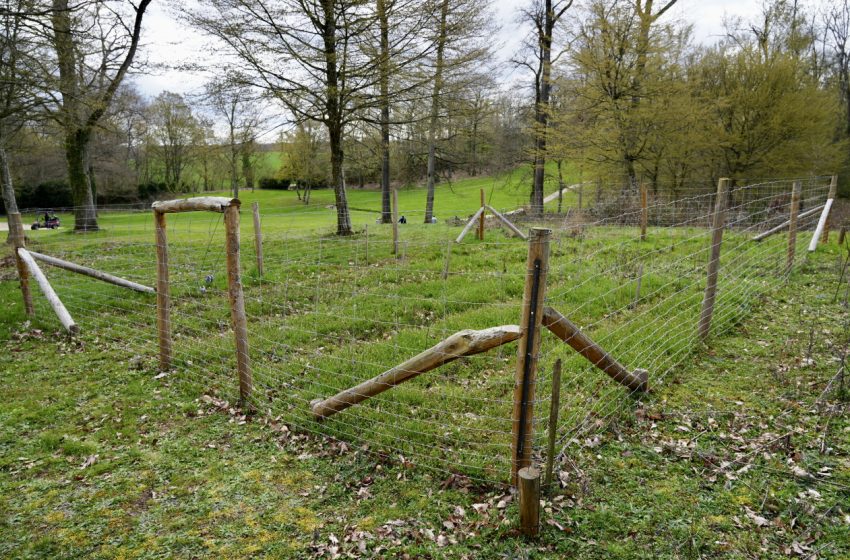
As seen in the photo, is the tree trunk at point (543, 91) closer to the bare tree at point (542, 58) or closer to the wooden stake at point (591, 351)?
the bare tree at point (542, 58)

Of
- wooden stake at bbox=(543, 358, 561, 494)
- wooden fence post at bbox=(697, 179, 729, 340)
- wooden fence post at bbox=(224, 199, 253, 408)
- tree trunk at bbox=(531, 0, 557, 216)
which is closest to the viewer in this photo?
wooden stake at bbox=(543, 358, 561, 494)

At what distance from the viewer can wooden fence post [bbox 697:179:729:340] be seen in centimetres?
640

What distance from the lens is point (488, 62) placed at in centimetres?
1925

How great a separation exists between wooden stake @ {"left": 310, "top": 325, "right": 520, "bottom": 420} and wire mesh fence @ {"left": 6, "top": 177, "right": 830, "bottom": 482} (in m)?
0.26

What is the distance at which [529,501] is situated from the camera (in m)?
3.50

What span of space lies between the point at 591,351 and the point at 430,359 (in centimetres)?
156

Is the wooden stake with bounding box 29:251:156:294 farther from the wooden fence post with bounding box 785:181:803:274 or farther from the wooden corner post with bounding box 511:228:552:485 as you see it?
the wooden fence post with bounding box 785:181:803:274

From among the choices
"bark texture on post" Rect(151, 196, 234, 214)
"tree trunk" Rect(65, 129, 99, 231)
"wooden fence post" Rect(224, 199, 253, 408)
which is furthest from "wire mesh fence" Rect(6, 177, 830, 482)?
"tree trunk" Rect(65, 129, 99, 231)

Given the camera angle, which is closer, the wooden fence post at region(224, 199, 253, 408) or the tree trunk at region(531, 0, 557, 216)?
the wooden fence post at region(224, 199, 253, 408)

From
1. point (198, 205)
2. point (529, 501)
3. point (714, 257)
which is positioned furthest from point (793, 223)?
point (198, 205)

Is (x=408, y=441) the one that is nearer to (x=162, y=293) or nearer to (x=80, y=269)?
(x=162, y=293)

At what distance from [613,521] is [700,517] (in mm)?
659

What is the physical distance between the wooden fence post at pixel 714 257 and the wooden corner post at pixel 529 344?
412cm

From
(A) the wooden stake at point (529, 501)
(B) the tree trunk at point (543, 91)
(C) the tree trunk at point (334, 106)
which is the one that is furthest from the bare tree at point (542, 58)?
(A) the wooden stake at point (529, 501)
